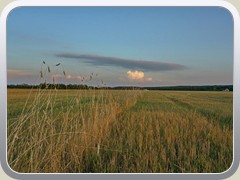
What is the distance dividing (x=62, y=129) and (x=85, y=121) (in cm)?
20

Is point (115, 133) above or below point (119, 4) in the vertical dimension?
below

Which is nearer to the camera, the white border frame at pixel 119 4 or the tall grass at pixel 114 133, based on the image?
the white border frame at pixel 119 4

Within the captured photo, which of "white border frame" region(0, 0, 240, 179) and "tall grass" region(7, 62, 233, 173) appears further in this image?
"tall grass" region(7, 62, 233, 173)

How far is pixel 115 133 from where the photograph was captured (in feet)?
16.1

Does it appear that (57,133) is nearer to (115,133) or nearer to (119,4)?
(115,133)

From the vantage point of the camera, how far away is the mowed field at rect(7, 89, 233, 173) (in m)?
4.55

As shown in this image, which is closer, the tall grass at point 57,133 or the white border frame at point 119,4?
the white border frame at point 119,4

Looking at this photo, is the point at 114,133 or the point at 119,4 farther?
the point at 114,133

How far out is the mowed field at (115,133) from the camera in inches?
179

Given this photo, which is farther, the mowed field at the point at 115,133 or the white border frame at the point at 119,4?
the mowed field at the point at 115,133

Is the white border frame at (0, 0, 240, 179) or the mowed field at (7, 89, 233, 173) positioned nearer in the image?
the white border frame at (0, 0, 240, 179)

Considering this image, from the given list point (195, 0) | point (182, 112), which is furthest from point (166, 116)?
point (195, 0)

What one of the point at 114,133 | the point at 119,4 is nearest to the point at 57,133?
the point at 114,133

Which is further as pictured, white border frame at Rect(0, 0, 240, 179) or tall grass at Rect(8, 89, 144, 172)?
tall grass at Rect(8, 89, 144, 172)
